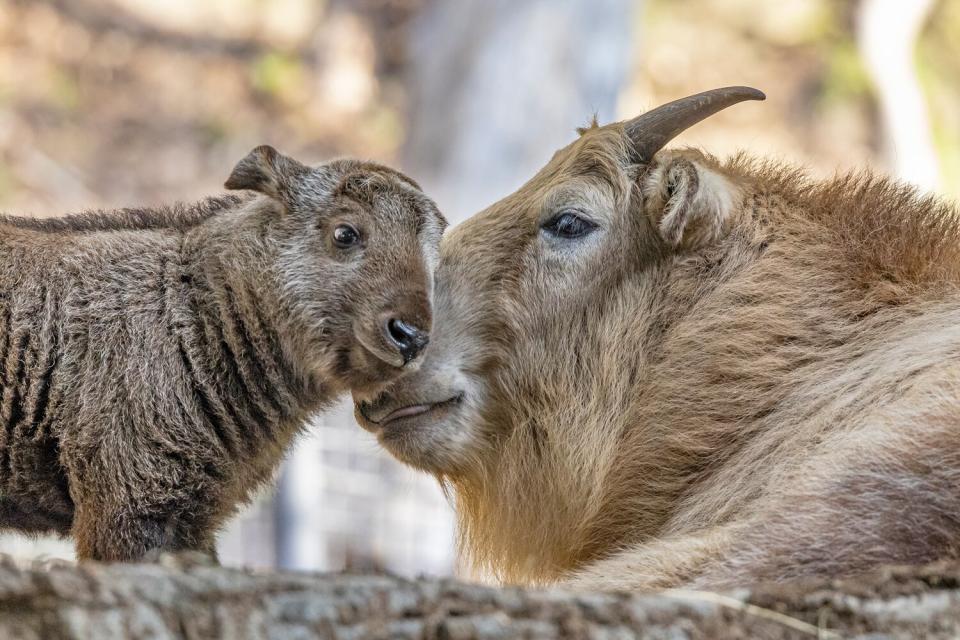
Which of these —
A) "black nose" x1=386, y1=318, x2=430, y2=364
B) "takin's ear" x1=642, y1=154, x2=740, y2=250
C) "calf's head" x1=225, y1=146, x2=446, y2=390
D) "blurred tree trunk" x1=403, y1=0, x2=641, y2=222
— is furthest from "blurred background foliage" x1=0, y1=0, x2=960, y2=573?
"takin's ear" x1=642, y1=154, x2=740, y2=250

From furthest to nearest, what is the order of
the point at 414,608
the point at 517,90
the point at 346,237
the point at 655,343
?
the point at 517,90
the point at 346,237
the point at 655,343
the point at 414,608

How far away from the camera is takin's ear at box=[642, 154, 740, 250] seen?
4.16 m

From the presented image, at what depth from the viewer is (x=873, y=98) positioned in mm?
19047

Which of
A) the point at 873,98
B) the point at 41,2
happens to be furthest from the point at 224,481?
the point at 873,98

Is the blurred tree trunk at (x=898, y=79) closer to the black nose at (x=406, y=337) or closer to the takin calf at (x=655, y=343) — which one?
the takin calf at (x=655, y=343)

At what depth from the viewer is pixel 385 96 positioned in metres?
18.7

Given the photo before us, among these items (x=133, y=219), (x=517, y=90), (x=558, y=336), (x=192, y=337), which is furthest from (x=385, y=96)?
(x=192, y=337)

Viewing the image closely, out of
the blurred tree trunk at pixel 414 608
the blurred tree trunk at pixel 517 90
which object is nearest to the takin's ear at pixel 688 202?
the blurred tree trunk at pixel 414 608

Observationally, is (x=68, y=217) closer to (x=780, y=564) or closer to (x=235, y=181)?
(x=235, y=181)

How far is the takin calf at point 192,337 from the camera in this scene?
12.3 feet

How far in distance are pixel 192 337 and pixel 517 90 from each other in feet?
29.5

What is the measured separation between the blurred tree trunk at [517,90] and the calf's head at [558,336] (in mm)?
7575

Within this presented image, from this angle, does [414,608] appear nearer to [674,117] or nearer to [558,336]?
[558,336]

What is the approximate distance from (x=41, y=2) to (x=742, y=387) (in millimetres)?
16660
